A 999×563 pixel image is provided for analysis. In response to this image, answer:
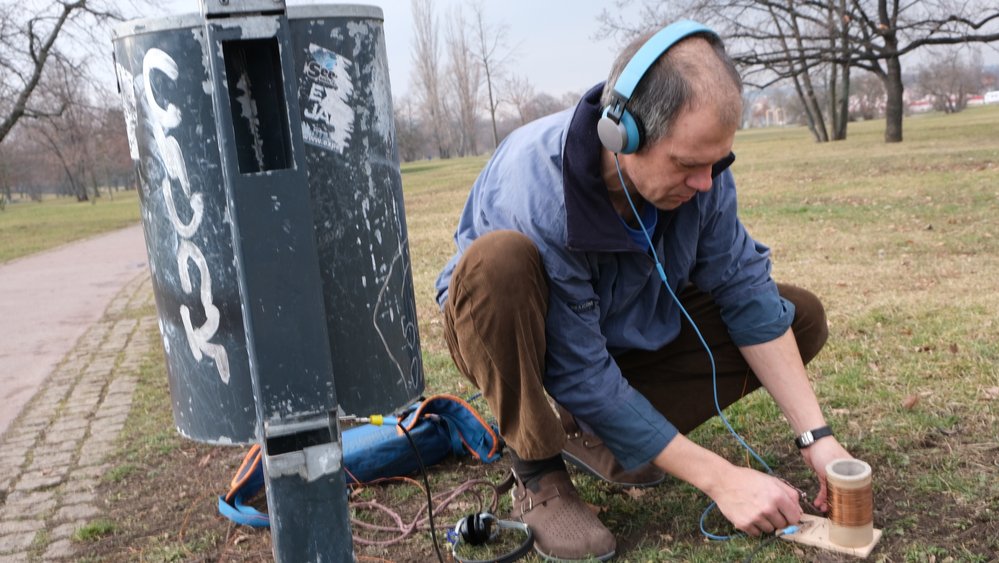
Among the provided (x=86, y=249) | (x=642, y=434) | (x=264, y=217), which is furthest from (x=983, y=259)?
(x=86, y=249)

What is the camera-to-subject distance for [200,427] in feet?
6.72

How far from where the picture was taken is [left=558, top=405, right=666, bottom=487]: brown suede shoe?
2.85 metres

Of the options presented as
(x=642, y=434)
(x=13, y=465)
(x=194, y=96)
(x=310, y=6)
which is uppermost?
(x=310, y=6)

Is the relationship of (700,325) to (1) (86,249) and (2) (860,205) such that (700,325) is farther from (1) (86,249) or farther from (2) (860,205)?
(1) (86,249)

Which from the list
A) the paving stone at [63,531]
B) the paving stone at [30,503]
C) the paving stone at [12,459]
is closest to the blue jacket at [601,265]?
the paving stone at [63,531]

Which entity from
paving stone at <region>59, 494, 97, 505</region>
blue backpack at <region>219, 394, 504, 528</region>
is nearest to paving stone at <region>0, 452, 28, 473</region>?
paving stone at <region>59, 494, 97, 505</region>

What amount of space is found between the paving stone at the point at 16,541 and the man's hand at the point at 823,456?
2694 mm

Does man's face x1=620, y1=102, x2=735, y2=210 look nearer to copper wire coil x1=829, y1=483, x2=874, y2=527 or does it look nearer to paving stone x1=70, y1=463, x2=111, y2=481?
copper wire coil x1=829, y1=483, x2=874, y2=527

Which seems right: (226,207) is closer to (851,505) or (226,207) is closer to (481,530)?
(481,530)

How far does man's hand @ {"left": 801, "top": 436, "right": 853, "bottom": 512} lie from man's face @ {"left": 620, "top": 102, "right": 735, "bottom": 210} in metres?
0.84

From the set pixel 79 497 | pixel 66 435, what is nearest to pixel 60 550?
pixel 79 497

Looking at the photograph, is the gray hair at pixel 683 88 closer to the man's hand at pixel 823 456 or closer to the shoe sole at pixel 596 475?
the man's hand at pixel 823 456

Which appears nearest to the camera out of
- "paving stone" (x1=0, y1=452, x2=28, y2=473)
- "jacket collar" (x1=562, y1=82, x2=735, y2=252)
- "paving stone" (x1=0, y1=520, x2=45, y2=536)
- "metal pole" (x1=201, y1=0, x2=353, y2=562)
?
"metal pole" (x1=201, y1=0, x2=353, y2=562)

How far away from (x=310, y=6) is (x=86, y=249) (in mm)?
16648
